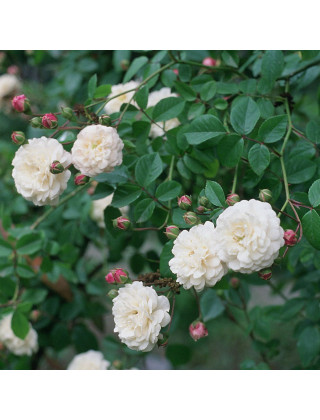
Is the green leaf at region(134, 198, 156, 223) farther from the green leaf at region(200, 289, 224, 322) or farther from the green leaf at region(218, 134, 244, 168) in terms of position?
the green leaf at region(200, 289, 224, 322)

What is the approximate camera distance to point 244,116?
30.6 inches

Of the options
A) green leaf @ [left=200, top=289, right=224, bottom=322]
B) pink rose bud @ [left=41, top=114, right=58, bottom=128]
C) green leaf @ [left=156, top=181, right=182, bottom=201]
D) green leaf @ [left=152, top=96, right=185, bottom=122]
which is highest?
pink rose bud @ [left=41, top=114, right=58, bottom=128]

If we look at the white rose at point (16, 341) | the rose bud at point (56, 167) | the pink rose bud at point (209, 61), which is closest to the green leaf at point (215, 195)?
the rose bud at point (56, 167)

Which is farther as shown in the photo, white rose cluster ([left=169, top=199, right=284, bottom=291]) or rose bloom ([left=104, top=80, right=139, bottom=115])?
rose bloom ([left=104, top=80, right=139, bottom=115])

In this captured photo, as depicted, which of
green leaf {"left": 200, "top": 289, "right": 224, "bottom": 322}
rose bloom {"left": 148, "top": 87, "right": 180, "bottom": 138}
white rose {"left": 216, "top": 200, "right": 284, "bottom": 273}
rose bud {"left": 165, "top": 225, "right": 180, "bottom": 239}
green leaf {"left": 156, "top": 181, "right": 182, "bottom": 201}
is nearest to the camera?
white rose {"left": 216, "top": 200, "right": 284, "bottom": 273}

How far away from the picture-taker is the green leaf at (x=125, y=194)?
0.81m

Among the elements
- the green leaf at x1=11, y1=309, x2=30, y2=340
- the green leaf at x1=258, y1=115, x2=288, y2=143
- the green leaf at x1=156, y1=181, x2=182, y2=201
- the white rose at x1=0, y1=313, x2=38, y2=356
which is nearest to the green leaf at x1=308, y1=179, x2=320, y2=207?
the green leaf at x1=258, y1=115, x2=288, y2=143

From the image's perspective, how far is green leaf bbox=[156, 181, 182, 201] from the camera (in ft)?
2.61

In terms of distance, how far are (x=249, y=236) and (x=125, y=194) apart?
289mm

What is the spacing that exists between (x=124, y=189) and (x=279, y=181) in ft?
0.86

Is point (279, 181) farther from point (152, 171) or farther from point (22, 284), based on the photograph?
point (22, 284)

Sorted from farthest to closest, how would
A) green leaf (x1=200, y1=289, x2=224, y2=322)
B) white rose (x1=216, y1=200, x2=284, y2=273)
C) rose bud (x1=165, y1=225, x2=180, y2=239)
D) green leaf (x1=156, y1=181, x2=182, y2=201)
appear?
green leaf (x1=200, y1=289, x2=224, y2=322), green leaf (x1=156, y1=181, x2=182, y2=201), rose bud (x1=165, y1=225, x2=180, y2=239), white rose (x1=216, y1=200, x2=284, y2=273)

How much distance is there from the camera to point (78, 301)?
1.42 metres

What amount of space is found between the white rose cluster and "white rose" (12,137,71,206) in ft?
0.76
